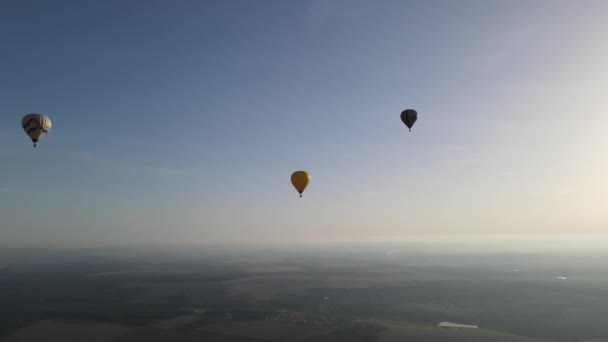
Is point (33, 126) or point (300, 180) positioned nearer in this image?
point (33, 126)

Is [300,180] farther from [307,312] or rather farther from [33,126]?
[307,312]

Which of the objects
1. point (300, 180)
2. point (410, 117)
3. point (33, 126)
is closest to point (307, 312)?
point (300, 180)

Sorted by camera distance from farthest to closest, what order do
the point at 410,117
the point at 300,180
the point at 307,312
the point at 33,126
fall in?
the point at 307,312
the point at 300,180
the point at 410,117
the point at 33,126

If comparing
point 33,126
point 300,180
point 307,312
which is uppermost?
point 33,126

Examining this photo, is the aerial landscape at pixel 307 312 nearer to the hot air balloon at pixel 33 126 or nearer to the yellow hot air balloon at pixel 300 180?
the yellow hot air balloon at pixel 300 180

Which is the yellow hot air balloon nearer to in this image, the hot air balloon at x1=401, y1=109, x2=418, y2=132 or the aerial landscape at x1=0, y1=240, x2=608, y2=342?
the hot air balloon at x1=401, y1=109, x2=418, y2=132

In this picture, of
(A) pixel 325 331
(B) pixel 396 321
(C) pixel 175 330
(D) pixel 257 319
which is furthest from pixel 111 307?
(B) pixel 396 321

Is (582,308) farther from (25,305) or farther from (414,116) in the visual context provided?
(25,305)

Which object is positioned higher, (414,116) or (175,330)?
(414,116)

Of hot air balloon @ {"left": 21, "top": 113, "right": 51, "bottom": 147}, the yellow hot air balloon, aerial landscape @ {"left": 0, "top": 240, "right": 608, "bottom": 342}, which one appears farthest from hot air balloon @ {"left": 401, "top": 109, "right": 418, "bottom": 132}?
hot air balloon @ {"left": 21, "top": 113, "right": 51, "bottom": 147}
